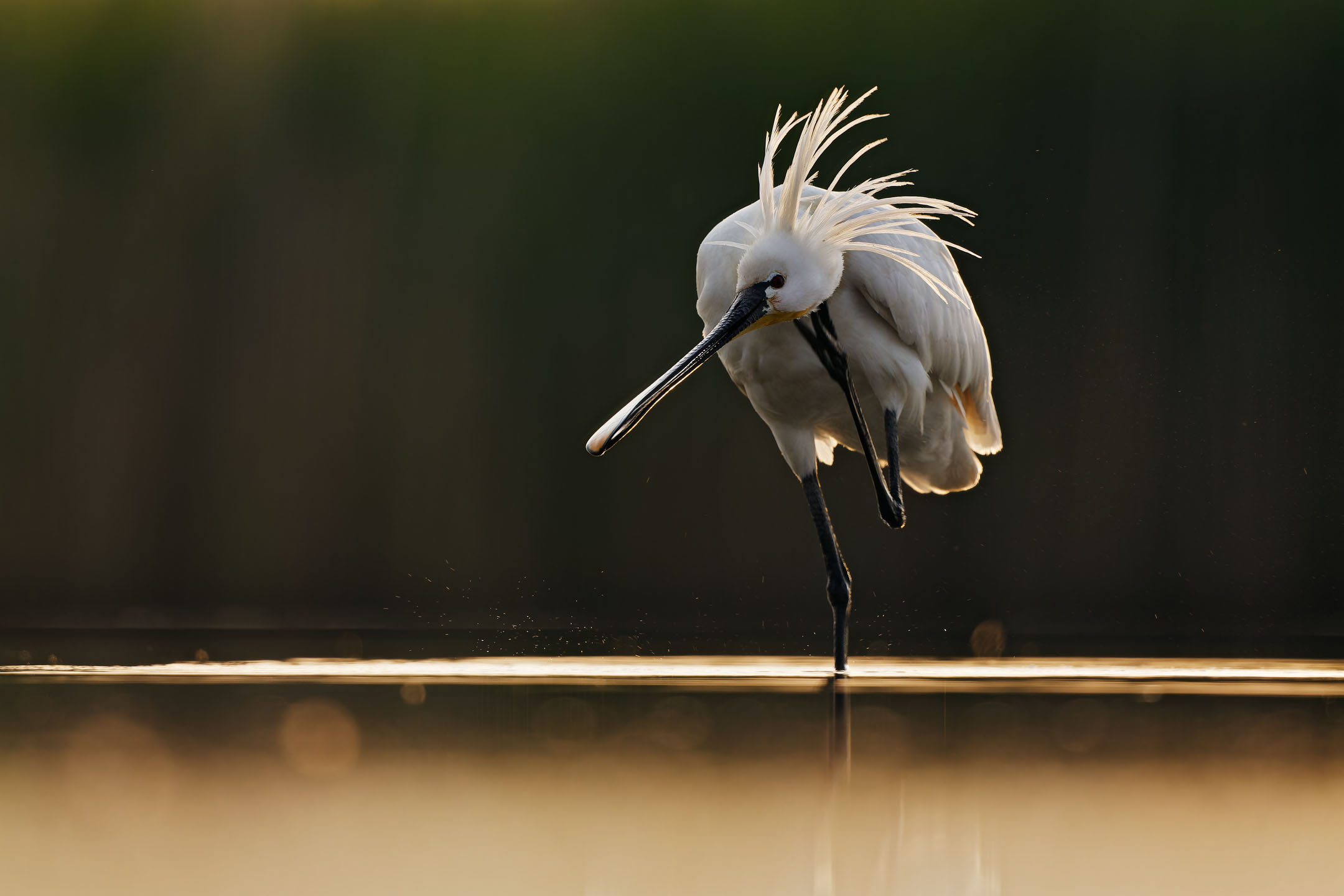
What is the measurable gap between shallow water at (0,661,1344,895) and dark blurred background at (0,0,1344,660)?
2940mm

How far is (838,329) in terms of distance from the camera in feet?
7.63

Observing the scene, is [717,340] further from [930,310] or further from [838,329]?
[930,310]

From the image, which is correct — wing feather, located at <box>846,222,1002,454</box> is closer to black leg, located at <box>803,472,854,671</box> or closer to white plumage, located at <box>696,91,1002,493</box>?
white plumage, located at <box>696,91,1002,493</box>

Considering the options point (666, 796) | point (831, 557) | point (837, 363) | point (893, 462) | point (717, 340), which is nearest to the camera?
point (666, 796)

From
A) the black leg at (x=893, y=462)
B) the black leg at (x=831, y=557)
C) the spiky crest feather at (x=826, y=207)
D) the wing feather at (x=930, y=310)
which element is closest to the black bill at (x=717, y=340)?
the spiky crest feather at (x=826, y=207)

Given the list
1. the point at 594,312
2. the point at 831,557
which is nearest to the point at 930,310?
the point at 831,557

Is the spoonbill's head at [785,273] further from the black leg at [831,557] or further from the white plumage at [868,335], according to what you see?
the black leg at [831,557]

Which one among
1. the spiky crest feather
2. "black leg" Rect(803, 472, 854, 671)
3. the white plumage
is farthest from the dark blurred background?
the spiky crest feather

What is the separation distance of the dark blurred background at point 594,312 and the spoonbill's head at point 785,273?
2554mm

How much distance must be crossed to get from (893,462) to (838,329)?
0.29m

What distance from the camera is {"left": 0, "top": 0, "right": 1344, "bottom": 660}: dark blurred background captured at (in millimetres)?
4828

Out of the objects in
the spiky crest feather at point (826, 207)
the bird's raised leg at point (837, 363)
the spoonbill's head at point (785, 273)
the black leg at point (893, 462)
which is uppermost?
the spiky crest feather at point (826, 207)

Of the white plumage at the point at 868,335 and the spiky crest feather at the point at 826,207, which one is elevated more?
the spiky crest feather at the point at 826,207

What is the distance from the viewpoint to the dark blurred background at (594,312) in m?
4.83
